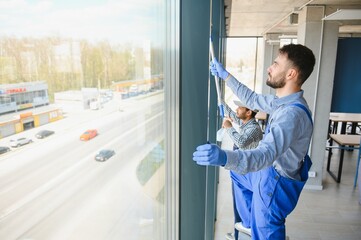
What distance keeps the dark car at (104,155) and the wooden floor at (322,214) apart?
118 inches

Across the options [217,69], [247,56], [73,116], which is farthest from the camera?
[247,56]

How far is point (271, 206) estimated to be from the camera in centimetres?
178

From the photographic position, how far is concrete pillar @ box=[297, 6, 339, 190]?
13.3ft

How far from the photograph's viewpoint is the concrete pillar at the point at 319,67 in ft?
13.3

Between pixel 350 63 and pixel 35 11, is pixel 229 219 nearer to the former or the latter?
pixel 350 63

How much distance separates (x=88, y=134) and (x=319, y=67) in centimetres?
433

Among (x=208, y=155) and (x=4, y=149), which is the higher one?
(x=4, y=149)

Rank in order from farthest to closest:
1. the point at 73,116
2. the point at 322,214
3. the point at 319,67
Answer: the point at 319,67, the point at 322,214, the point at 73,116

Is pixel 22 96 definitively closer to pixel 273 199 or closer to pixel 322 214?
pixel 273 199

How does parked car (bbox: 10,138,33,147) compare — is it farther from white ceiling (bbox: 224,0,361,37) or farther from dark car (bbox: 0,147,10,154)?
white ceiling (bbox: 224,0,361,37)

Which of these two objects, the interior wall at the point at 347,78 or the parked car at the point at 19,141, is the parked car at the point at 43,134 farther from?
the interior wall at the point at 347,78

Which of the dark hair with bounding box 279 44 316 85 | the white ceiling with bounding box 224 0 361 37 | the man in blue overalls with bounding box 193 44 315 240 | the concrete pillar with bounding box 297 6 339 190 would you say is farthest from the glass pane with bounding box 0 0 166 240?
the concrete pillar with bounding box 297 6 339 190

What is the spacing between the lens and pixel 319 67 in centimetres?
411

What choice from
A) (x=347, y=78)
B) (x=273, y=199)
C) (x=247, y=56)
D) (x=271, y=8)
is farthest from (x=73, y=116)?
(x=247, y=56)
